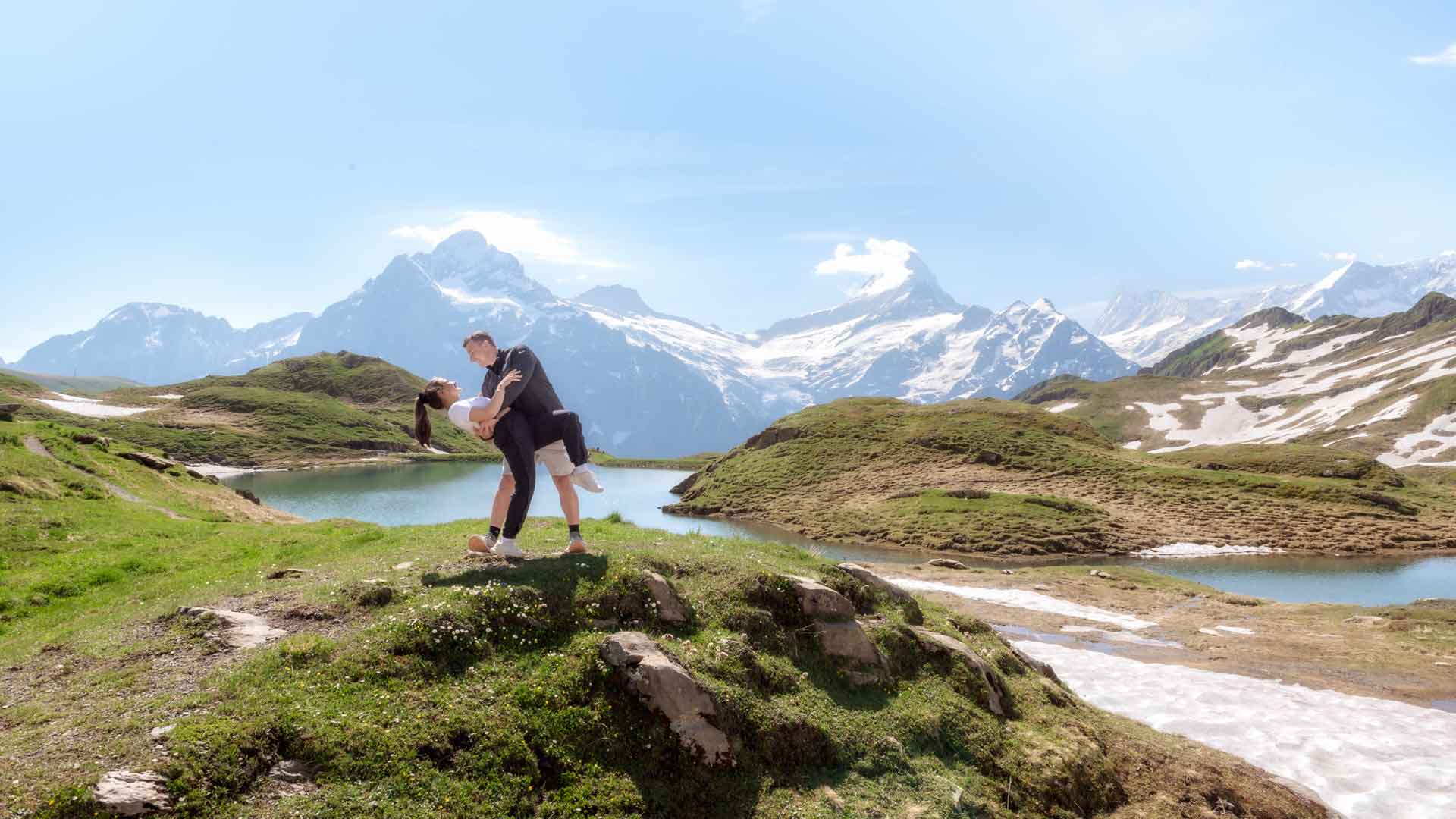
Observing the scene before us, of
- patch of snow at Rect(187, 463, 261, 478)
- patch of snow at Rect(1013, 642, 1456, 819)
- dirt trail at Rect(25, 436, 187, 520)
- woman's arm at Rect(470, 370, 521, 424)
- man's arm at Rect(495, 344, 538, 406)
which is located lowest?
patch of snow at Rect(187, 463, 261, 478)

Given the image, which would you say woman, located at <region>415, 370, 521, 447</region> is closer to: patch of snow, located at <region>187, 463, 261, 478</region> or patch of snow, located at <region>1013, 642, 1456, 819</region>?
patch of snow, located at <region>1013, 642, 1456, 819</region>

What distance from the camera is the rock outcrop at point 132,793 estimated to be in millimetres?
6438

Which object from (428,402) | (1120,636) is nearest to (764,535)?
(1120,636)

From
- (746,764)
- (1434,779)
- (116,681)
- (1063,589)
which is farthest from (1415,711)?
(116,681)

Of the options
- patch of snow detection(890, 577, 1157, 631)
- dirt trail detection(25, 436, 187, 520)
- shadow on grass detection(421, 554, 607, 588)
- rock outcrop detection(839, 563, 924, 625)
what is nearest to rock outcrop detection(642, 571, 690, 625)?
shadow on grass detection(421, 554, 607, 588)

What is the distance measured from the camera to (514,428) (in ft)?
43.0

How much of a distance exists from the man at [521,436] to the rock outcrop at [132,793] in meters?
6.61

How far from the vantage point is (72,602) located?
16688 millimetres

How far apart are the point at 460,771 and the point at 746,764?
3.74 m

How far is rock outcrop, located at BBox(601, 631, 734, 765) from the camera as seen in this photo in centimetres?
944

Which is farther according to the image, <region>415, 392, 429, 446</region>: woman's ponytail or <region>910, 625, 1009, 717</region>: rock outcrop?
<region>415, 392, 429, 446</region>: woman's ponytail

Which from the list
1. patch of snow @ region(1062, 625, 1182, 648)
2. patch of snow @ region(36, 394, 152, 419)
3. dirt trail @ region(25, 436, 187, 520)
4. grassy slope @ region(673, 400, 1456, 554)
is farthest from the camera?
patch of snow @ region(36, 394, 152, 419)

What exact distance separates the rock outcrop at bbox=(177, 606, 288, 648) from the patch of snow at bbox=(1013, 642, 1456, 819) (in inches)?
708

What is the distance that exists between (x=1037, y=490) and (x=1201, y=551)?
2135cm
